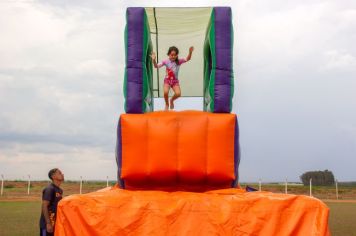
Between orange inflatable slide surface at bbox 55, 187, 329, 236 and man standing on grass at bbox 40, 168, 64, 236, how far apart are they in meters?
0.49

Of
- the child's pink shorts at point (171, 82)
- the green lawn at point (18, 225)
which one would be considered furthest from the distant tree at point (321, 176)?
the child's pink shorts at point (171, 82)

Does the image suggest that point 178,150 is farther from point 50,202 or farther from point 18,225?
point 18,225

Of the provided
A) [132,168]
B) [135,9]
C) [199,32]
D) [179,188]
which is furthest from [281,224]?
[199,32]

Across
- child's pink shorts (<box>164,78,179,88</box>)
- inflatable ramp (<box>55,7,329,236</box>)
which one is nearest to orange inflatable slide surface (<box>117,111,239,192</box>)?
inflatable ramp (<box>55,7,329,236</box>)

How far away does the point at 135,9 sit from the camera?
6.07m

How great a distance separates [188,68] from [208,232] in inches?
178

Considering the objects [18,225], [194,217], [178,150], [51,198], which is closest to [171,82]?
[178,150]

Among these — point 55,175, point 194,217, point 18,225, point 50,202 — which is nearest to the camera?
point 194,217

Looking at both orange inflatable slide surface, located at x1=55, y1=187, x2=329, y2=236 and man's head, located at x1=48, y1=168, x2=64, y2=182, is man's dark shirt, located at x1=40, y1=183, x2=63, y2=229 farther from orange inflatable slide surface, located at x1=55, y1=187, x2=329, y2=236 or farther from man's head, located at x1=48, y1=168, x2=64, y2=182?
orange inflatable slide surface, located at x1=55, y1=187, x2=329, y2=236

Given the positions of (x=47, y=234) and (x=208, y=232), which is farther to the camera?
(x=47, y=234)

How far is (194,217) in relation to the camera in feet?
15.3

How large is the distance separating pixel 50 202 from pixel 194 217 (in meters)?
1.68

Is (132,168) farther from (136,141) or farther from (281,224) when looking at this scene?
(281,224)

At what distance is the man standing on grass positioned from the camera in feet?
16.8
